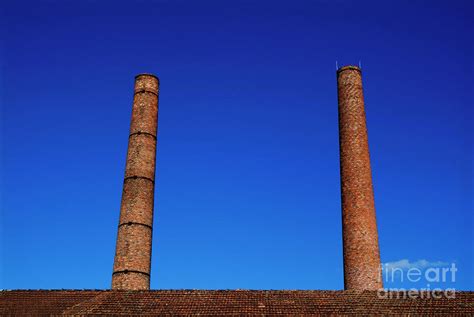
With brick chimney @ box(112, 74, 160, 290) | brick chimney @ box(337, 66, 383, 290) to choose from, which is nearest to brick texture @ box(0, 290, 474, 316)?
brick chimney @ box(337, 66, 383, 290)

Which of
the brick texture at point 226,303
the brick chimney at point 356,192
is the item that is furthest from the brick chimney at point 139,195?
the brick chimney at point 356,192

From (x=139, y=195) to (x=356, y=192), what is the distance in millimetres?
7593

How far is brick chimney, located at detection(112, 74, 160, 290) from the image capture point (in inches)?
774

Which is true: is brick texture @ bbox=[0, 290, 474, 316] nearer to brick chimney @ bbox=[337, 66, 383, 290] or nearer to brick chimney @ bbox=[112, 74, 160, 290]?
brick chimney @ bbox=[337, 66, 383, 290]

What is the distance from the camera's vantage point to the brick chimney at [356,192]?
18719mm

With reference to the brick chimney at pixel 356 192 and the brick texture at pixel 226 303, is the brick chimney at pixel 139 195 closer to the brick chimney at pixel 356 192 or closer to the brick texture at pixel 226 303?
the brick texture at pixel 226 303

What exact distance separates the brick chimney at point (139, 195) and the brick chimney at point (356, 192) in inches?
270

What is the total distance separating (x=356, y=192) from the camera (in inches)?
774

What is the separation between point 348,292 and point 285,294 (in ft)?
6.05

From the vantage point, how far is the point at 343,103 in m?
21.2

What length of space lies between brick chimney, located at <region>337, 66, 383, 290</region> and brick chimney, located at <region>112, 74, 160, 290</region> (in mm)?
6867

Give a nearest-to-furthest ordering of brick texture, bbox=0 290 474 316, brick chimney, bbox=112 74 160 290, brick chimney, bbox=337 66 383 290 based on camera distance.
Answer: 1. brick texture, bbox=0 290 474 316
2. brick chimney, bbox=337 66 383 290
3. brick chimney, bbox=112 74 160 290

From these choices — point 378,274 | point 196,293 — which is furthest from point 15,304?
point 378,274

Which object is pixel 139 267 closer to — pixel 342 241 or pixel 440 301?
pixel 342 241
